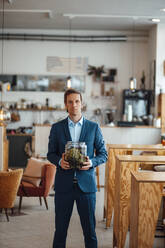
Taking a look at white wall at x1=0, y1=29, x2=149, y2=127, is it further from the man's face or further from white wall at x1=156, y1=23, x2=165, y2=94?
the man's face

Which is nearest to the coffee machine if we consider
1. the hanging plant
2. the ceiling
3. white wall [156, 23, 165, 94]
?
white wall [156, 23, 165, 94]

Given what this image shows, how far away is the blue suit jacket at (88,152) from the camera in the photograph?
3281 millimetres

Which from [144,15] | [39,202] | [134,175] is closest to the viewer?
[134,175]

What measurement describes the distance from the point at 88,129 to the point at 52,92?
8250mm

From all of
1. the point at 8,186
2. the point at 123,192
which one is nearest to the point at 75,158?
the point at 123,192

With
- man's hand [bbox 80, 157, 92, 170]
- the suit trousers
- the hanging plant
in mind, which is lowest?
the suit trousers

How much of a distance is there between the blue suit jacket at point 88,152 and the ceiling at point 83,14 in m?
5.32

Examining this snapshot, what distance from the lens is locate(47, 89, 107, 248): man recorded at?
129 inches

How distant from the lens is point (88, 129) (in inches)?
133

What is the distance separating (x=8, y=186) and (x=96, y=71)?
6.42 meters

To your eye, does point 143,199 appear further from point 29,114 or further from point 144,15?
point 29,114

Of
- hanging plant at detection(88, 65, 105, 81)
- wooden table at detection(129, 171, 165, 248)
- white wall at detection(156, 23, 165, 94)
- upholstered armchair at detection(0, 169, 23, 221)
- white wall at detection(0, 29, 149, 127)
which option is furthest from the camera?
white wall at detection(0, 29, 149, 127)

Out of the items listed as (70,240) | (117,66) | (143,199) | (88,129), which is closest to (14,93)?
(117,66)

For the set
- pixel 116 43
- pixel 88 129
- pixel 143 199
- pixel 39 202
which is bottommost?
pixel 39 202
